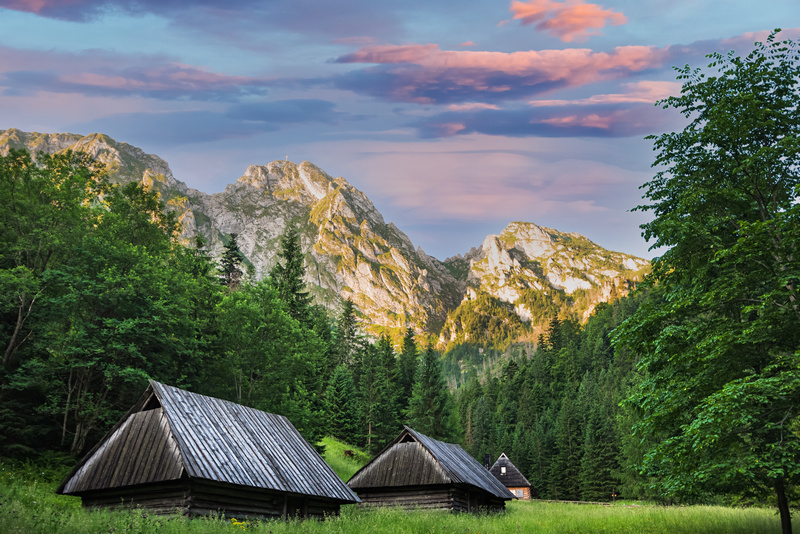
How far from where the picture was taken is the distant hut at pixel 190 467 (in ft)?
62.2

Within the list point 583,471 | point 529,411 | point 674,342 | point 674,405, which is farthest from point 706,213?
point 529,411

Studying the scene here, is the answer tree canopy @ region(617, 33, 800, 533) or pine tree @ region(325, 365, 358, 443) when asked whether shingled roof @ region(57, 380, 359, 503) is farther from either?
pine tree @ region(325, 365, 358, 443)

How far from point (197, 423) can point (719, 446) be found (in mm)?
17976

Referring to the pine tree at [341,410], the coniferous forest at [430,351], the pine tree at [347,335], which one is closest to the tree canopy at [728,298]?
the coniferous forest at [430,351]

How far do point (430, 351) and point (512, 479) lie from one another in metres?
20.5

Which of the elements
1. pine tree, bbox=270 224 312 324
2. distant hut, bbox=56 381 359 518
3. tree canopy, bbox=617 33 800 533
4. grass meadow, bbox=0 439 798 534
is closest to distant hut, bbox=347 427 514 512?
grass meadow, bbox=0 439 798 534

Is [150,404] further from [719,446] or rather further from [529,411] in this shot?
[529,411]

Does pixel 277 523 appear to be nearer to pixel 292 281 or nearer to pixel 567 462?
pixel 292 281

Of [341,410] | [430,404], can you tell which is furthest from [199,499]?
[341,410]

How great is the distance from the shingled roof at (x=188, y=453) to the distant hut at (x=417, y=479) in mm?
8923

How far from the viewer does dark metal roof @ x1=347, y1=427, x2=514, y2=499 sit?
1271 inches

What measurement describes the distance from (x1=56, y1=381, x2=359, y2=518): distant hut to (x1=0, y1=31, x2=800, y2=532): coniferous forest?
488 inches

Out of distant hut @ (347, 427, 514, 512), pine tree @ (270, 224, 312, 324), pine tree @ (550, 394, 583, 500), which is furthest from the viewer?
pine tree @ (550, 394, 583, 500)

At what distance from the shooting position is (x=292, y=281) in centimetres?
7000
